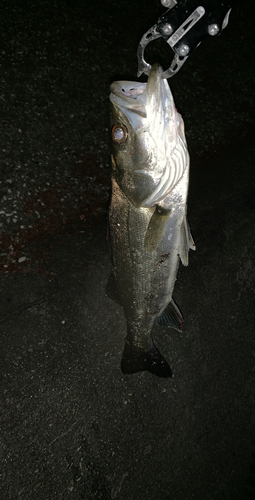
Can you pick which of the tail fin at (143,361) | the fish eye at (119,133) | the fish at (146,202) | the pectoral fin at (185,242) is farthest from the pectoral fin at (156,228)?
the tail fin at (143,361)

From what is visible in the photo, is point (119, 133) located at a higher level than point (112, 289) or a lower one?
higher

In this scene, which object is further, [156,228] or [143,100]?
[156,228]

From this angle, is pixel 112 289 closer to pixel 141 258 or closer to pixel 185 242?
pixel 141 258

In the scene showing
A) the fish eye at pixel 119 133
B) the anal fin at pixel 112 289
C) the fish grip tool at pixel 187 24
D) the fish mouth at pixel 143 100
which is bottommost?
the anal fin at pixel 112 289

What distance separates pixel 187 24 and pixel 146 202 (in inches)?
39.3

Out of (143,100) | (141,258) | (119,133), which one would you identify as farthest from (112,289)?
(143,100)

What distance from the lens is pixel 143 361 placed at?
8.64ft

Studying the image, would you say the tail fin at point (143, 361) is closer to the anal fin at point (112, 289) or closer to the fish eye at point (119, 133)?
the anal fin at point (112, 289)

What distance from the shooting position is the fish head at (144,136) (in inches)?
66.0

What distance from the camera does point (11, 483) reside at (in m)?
2.66

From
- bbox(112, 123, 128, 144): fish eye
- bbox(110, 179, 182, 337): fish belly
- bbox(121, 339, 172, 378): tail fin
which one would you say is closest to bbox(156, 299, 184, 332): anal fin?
bbox(110, 179, 182, 337): fish belly

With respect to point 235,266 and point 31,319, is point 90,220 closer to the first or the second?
point 31,319

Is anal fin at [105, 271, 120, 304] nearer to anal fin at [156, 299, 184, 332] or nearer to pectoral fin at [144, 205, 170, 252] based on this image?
anal fin at [156, 299, 184, 332]

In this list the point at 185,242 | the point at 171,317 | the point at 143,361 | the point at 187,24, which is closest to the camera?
the point at 187,24
